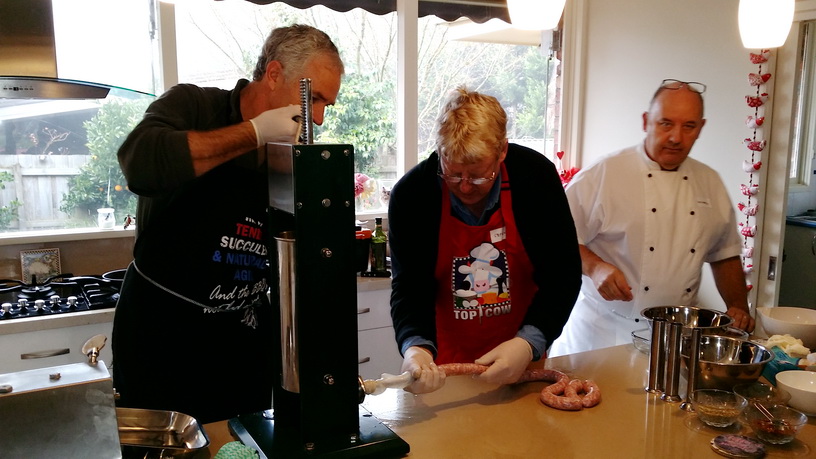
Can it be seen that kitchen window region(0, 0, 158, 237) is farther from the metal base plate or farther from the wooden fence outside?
the metal base plate

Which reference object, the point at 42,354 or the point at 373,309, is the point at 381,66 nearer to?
the point at 373,309

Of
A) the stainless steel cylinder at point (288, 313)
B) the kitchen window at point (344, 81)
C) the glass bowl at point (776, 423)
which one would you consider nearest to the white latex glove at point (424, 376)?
the stainless steel cylinder at point (288, 313)

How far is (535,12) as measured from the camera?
174 cm

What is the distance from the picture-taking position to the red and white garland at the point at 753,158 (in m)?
2.73

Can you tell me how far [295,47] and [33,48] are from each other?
1.19 metres

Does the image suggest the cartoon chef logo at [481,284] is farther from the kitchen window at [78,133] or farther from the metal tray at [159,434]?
the kitchen window at [78,133]

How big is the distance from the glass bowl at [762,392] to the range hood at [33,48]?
1.89m

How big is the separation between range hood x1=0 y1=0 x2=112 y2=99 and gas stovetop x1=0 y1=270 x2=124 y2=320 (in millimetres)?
753

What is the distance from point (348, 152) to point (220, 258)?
1.90 ft

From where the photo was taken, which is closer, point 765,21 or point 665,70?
point 765,21

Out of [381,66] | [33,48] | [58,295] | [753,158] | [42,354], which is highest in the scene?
[381,66]

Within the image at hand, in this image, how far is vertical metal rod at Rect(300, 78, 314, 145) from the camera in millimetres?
1025

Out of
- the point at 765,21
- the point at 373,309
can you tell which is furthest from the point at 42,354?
the point at 765,21

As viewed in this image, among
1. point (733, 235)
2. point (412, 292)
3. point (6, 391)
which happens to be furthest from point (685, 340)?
point (6, 391)
